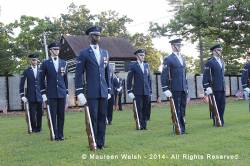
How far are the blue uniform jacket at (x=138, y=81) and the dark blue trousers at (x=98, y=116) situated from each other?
4322 mm

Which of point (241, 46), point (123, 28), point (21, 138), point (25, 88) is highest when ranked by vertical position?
point (123, 28)

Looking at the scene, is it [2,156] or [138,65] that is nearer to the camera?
[2,156]

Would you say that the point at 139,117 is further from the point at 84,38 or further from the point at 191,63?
the point at 191,63

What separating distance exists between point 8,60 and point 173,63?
94.6ft

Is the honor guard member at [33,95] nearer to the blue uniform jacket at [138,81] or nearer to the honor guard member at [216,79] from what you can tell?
the blue uniform jacket at [138,81]

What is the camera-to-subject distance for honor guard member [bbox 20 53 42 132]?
45.9 feet

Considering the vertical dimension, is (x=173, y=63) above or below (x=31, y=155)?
above

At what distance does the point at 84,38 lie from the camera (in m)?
49.1

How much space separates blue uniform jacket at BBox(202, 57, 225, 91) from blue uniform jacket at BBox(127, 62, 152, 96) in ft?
5.53

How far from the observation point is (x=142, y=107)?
13609mm

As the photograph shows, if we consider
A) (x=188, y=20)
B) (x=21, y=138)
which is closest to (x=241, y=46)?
(x=188, y=20)

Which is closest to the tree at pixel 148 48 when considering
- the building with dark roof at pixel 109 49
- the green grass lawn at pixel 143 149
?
the building with dark roof at pixel 109 49

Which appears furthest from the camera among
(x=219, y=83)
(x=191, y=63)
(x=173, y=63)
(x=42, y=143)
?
(x=191, y=63)

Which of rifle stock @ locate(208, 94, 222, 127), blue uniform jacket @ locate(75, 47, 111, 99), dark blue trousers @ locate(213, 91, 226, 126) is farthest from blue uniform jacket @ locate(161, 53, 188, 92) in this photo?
blue uniform jacket @ locate(75, 47, 111, 99)
